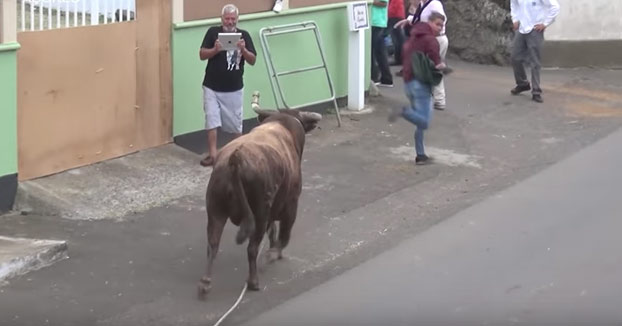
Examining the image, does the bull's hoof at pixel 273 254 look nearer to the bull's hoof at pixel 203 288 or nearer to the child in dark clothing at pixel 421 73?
the bull's hoof at pixel 203 288

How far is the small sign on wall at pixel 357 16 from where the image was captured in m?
13.7

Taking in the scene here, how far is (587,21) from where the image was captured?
1798 centimetres

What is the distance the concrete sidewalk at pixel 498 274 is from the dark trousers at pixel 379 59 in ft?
17.6

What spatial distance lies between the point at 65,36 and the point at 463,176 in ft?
13.7

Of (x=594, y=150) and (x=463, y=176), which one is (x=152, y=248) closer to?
(x=463, y=176)

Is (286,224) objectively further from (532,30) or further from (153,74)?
(532,30)

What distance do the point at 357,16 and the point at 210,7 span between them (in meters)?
2.73

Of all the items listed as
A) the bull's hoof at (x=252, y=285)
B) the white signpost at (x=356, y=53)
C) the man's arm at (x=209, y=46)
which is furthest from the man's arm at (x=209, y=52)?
the bull's hoof at (x=252, y=285)

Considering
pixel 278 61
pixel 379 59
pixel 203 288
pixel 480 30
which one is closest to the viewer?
pixel 203 288

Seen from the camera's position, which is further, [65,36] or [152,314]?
[65,36]

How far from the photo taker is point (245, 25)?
12.2m

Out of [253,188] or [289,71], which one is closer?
[253,188]

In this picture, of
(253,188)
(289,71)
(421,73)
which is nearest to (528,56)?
(289,71)

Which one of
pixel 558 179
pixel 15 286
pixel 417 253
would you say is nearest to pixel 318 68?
pixel 558 179
